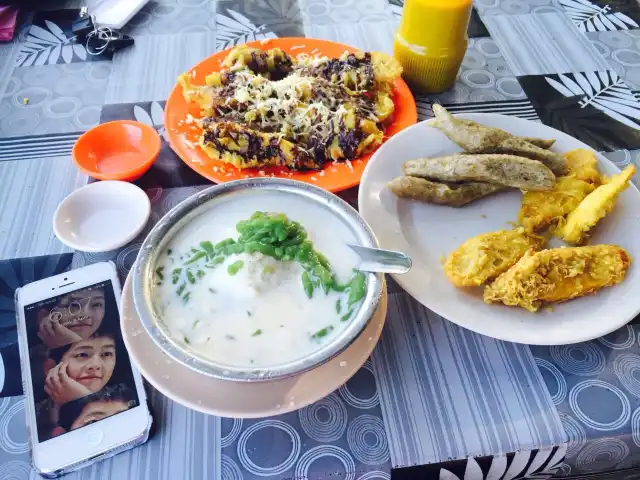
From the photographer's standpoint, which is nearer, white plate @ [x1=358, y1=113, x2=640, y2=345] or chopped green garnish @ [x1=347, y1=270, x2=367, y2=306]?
chopped green garnish @ [x1=347, y1=270, x2=367, y2=306]

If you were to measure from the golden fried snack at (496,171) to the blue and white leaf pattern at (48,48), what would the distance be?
1419 mm

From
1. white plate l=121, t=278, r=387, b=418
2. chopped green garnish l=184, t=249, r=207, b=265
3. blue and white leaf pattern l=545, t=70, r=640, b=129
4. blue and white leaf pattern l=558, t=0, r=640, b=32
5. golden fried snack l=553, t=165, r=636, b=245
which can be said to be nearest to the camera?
white plate l=121, t=278, r=387, b=418

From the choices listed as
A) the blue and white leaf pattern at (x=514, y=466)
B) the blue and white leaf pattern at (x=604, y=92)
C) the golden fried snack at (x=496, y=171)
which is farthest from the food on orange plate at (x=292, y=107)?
the blue and white leaf pattern at (x=514, y=466)

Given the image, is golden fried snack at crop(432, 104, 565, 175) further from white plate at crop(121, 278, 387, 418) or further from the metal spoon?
white plate at crop(121, 278, 387, 418)

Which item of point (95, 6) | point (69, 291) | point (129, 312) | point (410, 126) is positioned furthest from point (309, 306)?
point (95, 6)

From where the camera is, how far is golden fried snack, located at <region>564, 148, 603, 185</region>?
139cm

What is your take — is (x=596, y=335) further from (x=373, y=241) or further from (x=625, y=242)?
(x=373, y=241)

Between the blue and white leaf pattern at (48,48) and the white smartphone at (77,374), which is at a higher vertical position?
the blue and white leaf pattern at (48,48)

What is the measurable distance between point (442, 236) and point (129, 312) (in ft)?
2.53

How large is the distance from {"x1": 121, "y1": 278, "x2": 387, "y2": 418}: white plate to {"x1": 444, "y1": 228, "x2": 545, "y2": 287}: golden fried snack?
30 centimetres

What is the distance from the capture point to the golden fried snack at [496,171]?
1333 mm

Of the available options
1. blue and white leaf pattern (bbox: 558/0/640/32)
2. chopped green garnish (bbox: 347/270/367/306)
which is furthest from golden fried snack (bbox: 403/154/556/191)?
blue and white leaf pattern (bbox: 558/0/640/32)

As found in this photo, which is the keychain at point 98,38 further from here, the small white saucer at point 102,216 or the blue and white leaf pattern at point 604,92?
the blue and white leaf pattern at point 604,92

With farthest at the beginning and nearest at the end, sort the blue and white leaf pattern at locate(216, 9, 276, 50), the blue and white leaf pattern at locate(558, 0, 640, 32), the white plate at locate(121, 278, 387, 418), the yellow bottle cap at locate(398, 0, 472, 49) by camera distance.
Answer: the blue and white leaf pattern at locate(558, 0, 640, 32) → the blue and white leaf pattern at locate(216, 9, 276, 50) → the yellow bottle cap at locate(398, 0, 472, 49) → the white plate at locate(121, 278, 387, 418)
